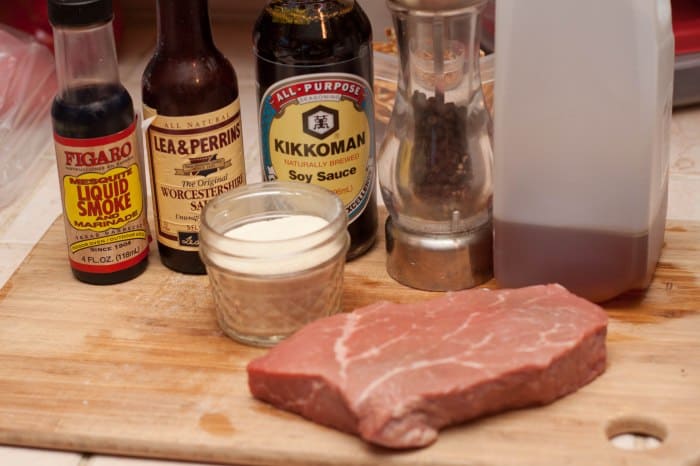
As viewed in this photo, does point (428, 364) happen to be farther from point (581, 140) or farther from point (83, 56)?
point (83, 56)

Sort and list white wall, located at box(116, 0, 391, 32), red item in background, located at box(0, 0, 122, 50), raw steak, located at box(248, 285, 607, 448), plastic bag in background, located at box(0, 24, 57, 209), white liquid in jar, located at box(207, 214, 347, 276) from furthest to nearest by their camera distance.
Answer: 1. white wall, located at box(116, 0, 391, 32)
2. red item in background, located at box(0, 0, 122, 50)
3. plastic bag in background, located at box(0, 24, 57, 209)
4. white liquid in jar, located at box(207, 214, 347, 276)
5. raw steak, located at box(248, 285, 607, 448)

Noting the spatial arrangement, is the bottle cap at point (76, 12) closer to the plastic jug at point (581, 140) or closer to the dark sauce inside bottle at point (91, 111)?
the dark sauce inside bottle at point (91, 111)

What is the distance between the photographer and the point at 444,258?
3.92ft

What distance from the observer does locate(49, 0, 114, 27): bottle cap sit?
1.10m

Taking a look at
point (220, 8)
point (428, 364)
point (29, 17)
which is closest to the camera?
point (428, 364)

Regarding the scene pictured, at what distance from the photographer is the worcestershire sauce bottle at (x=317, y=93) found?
3.81 ft

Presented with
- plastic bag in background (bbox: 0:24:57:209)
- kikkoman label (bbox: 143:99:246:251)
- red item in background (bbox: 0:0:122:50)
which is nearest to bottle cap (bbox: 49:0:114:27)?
kikkoman label (bbox: 143:99:246:251)

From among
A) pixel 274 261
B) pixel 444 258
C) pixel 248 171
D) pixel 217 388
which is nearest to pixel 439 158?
pixel 444 258

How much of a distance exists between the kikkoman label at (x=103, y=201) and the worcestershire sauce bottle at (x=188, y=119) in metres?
0.03

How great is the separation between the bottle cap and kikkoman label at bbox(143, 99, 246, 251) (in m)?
0.11

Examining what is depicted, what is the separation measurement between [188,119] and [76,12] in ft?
0.49

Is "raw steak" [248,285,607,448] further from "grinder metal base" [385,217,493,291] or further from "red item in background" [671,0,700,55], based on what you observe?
"red item in background" [671,0,700,55]

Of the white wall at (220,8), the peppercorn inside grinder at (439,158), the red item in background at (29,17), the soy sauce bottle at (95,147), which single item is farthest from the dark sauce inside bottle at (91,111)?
the white wall at (220,8)

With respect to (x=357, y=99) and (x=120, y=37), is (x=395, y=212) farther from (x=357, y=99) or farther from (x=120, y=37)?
(x=120, y=37)
